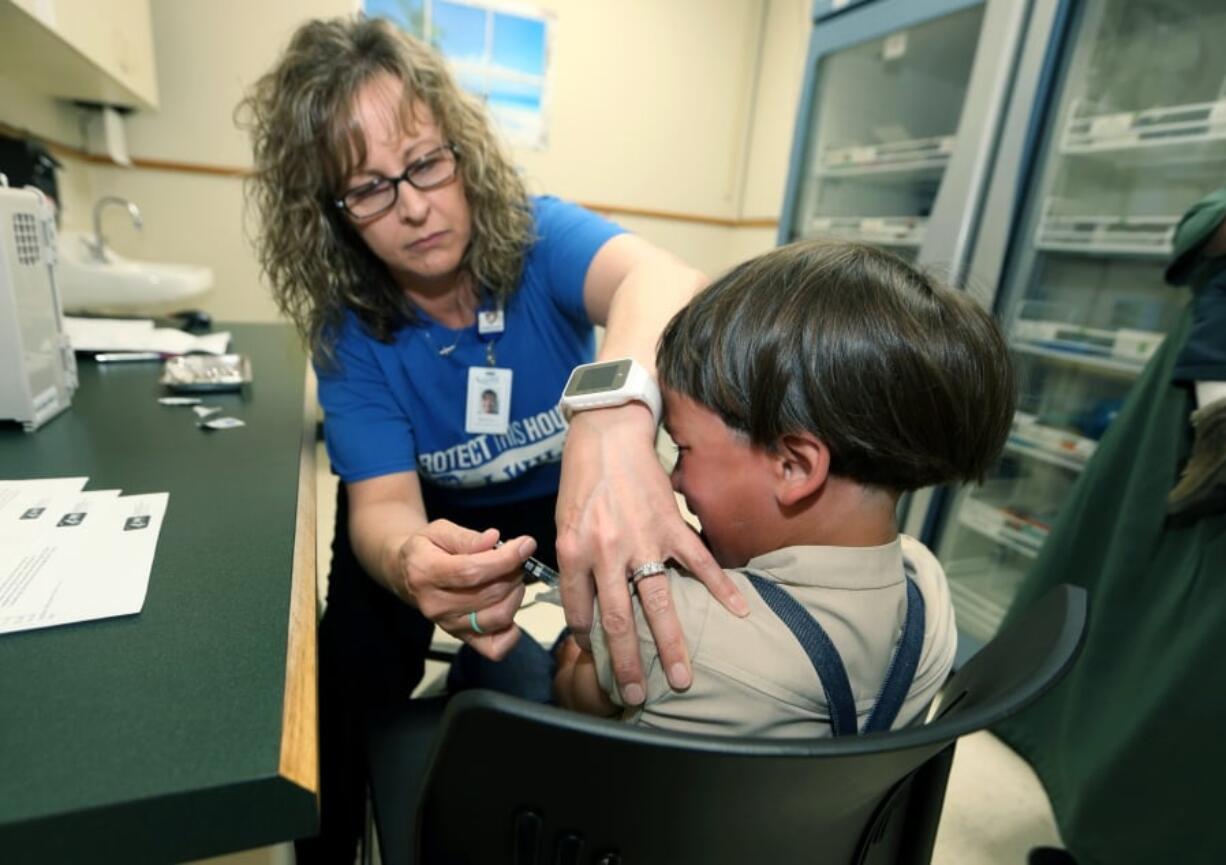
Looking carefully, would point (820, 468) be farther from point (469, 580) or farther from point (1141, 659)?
point (1141, 659)

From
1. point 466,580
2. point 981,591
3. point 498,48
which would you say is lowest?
point 981,591

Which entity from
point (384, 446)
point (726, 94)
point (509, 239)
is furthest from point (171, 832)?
point (726, 94)

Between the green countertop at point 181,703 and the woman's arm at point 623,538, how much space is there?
22cm

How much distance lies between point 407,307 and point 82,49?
1.34m

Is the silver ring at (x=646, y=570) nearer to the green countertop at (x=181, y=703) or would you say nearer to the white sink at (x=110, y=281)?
the green countertop at (x=181, y=703)

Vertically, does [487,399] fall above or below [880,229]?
below

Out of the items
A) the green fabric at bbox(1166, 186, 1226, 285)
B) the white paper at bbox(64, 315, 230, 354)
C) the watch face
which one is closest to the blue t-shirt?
the watch face

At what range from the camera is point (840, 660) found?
0.51 meters

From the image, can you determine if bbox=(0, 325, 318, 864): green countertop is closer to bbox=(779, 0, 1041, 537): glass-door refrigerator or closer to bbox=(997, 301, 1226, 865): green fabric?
bbox=(997, 301, 1226, 865): green fabric

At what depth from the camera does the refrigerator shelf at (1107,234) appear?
1.47m

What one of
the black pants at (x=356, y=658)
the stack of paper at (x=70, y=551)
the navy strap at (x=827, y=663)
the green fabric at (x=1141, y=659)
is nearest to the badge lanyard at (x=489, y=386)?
the black pants at (x=356, y=658)

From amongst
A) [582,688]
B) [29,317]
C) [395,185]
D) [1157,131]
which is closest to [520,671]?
[582,688]

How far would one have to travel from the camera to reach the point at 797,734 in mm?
505

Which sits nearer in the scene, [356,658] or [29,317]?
[29,317]
